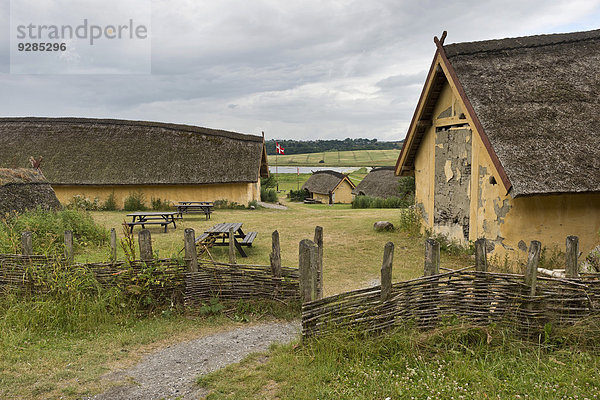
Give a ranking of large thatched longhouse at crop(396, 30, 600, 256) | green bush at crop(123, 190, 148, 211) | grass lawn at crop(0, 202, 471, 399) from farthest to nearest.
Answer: green bush at crop(123, 190, 148, 211) < large thatched longhouse at crop(396, 30, 600, 256) < grass lawn at crop(0, 202, 471, 399)

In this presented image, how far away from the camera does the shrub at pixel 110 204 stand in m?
20.8

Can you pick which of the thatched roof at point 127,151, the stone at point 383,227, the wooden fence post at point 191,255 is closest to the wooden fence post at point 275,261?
the wooden fence post at point 191,255

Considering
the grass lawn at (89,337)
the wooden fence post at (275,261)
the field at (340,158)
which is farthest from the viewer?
the field at (340,158)

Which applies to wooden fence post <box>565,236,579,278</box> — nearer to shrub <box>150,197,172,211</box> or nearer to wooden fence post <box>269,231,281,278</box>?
wooden fence post <box>269,231,281,278</box>

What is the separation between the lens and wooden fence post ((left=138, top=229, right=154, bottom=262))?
5.66 m

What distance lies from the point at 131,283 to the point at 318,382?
340 centimetres

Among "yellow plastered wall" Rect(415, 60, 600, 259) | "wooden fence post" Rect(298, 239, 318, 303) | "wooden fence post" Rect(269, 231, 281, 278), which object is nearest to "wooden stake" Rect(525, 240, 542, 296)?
"wooden fence post" Rect(298, 239, 318, 303)

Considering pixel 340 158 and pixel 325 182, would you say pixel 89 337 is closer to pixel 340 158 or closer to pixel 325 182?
pixel 325 182

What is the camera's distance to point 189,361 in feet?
14.5

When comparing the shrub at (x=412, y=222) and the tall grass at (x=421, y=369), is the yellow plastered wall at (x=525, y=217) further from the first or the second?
the tall grass at (x=421, y=369)

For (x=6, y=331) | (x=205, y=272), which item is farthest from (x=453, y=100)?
(x=6, y=331)

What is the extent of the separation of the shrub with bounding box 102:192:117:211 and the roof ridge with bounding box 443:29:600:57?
17810 millimetres

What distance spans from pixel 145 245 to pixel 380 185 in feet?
98.0

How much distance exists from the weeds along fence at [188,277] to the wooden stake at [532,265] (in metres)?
2.92
